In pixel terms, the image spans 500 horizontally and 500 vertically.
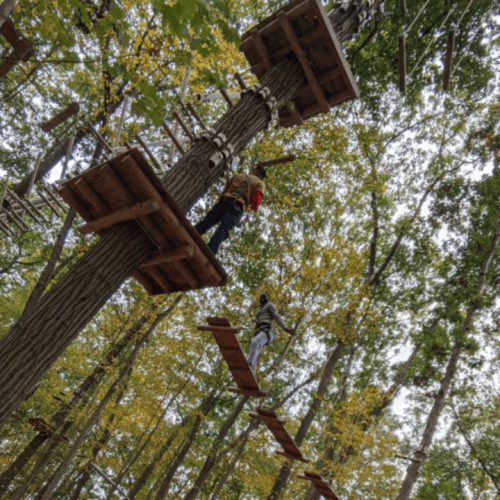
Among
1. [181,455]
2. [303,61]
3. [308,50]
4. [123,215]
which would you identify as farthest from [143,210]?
[181,455]

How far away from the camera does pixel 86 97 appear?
1169cm

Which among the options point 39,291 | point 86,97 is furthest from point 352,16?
point 86,97

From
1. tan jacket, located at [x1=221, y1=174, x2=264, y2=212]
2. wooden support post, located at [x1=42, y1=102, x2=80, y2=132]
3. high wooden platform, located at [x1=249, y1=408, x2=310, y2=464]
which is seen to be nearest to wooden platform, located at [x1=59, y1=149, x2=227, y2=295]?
wooden support post, located at [x1=42, y1=102, x2=80, y2=132]

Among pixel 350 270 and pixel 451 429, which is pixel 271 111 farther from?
pixel 451 429

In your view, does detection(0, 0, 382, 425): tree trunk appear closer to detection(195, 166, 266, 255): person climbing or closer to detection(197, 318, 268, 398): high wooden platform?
detection(195, 166, 266, 255): person climbing

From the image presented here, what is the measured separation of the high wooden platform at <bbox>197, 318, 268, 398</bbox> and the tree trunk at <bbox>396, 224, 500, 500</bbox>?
464 cm

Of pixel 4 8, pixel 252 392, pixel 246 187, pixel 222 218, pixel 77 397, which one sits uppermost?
pixel 246 187

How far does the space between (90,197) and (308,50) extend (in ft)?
9.53

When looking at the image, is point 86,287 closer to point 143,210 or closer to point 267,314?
point 143,210

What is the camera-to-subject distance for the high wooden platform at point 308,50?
3.81 metres

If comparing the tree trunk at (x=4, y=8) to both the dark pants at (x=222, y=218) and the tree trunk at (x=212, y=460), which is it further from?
the tree trunk at (x=212, y=460)

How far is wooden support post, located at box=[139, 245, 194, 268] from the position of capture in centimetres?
285

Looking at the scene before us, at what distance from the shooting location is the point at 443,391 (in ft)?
25.7

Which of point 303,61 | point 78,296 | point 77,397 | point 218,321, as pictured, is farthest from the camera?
point 77,397
